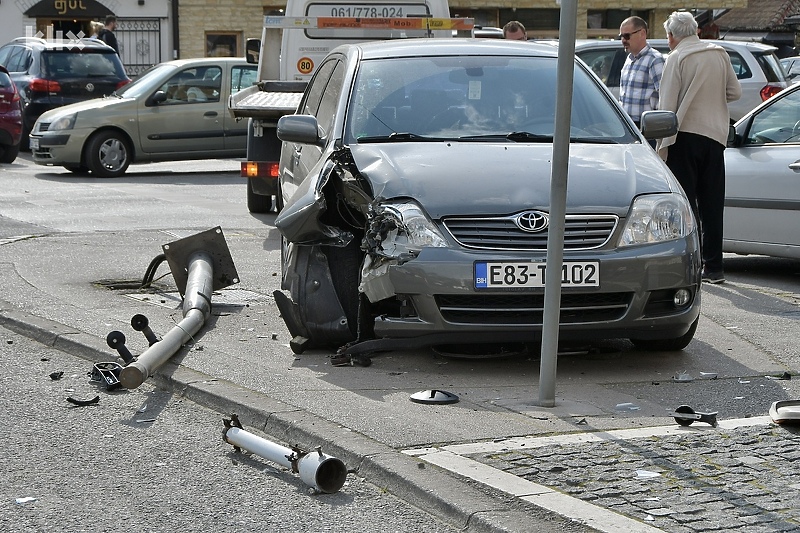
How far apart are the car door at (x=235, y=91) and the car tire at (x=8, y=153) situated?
12.1 ft

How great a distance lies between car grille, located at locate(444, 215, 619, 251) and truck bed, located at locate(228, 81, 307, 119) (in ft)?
21.7

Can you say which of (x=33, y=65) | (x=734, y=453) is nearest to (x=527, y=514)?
(x=734, y=453)

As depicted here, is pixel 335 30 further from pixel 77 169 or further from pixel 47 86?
pixel 47 86

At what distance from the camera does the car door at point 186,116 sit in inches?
752

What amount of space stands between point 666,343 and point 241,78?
13.8m

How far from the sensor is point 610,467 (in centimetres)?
462

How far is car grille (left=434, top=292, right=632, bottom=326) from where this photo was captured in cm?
625

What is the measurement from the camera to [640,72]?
1090 cm

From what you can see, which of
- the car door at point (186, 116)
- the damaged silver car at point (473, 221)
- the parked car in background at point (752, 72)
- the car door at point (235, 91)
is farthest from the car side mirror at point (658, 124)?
the car door at point (235, 91)

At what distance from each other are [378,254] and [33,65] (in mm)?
17669

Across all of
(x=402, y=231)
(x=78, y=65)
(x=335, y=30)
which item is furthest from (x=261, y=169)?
(x=78, y=65)

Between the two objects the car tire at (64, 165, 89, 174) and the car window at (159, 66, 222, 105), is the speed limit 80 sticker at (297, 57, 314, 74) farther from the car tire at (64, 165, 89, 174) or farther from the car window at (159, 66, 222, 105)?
the car tire at (64, 165, 89, 174)

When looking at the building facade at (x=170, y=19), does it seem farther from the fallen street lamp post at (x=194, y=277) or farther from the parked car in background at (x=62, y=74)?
the fallen street lamp post at (x=194, y=277)

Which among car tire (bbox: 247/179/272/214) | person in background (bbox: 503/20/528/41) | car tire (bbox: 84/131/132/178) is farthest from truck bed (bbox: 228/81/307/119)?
car tire (bbox: 84/131/132/178)
